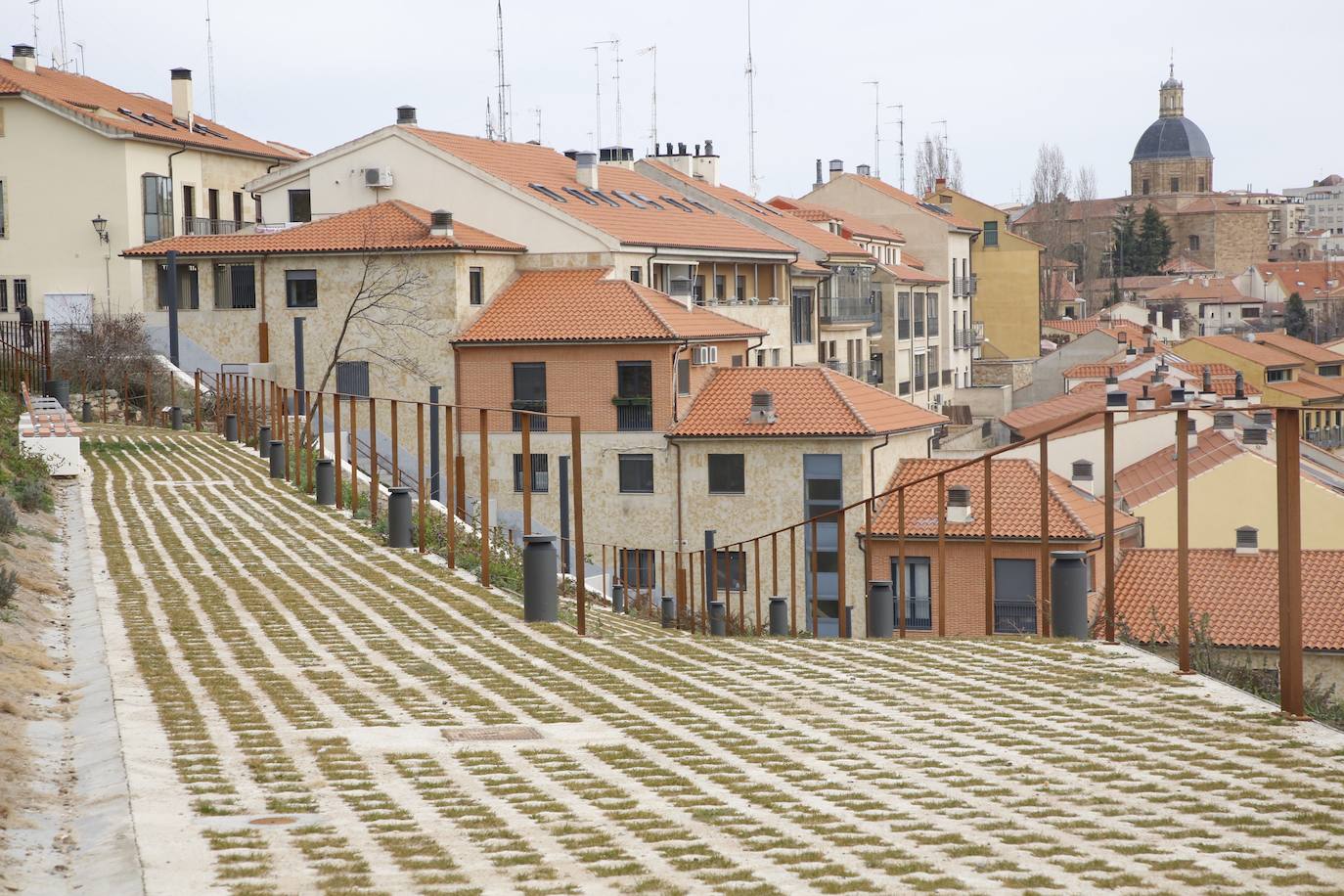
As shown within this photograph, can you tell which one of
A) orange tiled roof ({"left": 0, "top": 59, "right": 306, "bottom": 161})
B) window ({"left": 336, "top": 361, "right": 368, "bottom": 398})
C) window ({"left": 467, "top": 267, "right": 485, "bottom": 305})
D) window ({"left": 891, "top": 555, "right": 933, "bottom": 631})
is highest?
orange tiled roof ({"left": 0, "top": 59, "right": 306, "bottom": 161})

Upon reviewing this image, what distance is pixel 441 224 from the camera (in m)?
39.4

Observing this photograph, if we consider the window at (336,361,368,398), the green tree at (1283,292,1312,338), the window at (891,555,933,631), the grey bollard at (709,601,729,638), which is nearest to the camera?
the grey bollard at (709,601,729,638)

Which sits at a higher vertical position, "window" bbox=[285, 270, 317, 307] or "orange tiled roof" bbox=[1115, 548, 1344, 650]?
"window" bbox=[285, 270, 317, 307]

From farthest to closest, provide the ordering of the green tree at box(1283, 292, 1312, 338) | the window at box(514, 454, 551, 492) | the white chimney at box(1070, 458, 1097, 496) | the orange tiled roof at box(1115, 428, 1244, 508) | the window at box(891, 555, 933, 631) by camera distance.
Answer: the green tree at box(1283, 292, 1312, 338) < the white chimney at box(1070, 458, 1097, 496) < the window at box(514, 454, 551, 492) < the orange tiled roof at box(1115, 428, 1244, 508) < the window at box(891, 555, 933, 631)

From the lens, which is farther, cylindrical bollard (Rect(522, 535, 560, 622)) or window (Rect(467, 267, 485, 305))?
window (Rect(467, 267, 485, 305))

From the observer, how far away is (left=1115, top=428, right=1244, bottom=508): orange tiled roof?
120 feet

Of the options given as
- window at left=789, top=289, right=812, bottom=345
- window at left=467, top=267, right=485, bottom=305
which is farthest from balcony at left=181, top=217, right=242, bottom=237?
window at left=789, top=289, right=812, bottom=345

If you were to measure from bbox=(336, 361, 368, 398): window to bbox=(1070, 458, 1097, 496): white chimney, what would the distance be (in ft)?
55.4

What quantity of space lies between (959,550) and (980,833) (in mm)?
26725

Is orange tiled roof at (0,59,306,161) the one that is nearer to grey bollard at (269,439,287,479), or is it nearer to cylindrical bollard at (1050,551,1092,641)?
grey bollard at (269,439,287,479)

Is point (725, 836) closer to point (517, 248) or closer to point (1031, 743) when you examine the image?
point (1031, 743)

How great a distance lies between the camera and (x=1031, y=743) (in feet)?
28.9

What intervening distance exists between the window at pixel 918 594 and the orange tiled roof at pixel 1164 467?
5640 mm

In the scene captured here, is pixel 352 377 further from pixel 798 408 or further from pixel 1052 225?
pixel 1052 225
